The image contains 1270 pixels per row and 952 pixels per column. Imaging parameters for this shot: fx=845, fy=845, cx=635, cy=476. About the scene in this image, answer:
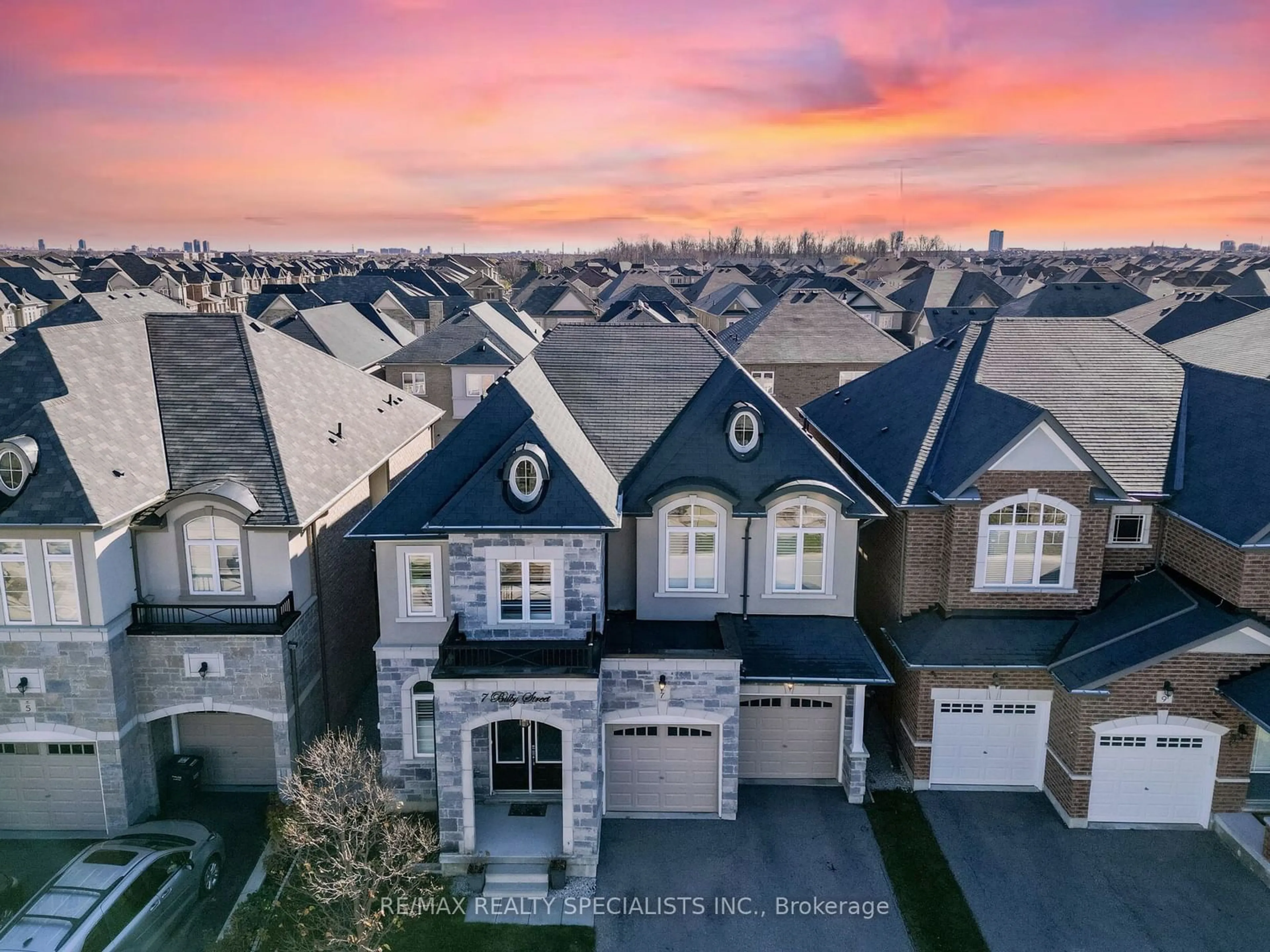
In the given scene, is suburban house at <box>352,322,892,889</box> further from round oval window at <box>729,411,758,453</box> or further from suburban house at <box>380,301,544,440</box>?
suburban house at <box>380,301,544,440</box>

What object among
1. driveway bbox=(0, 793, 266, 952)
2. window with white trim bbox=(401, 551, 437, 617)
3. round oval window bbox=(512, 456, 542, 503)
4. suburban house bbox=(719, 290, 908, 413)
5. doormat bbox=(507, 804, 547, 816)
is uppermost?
suburban house bbox=(719, 290, 908, 413)

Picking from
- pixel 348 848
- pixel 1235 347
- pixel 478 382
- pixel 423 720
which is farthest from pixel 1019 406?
pixel 478 382

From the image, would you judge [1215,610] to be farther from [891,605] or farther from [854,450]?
[854,450]

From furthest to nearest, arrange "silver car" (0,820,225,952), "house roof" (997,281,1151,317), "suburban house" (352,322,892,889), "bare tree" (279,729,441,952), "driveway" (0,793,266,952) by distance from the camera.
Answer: "house roof" (997,281,1151,317), "suburban house" (352,322,892,889), "driveway" (0,793,266,952), "bare tree" (279,729,441,952), "silver car" (0,820,225,952)

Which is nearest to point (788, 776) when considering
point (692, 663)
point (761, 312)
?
point (692, 663)

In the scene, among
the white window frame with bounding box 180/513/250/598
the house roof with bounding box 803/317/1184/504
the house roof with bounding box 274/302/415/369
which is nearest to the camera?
the white window frame with bounding box 180/513/250/598

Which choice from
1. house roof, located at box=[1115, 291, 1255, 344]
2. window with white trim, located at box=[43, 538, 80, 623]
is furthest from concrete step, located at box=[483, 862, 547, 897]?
house roof, located at box=[1115, 291, 1255, 344]

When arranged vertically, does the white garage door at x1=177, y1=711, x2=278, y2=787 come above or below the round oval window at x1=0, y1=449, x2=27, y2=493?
below
